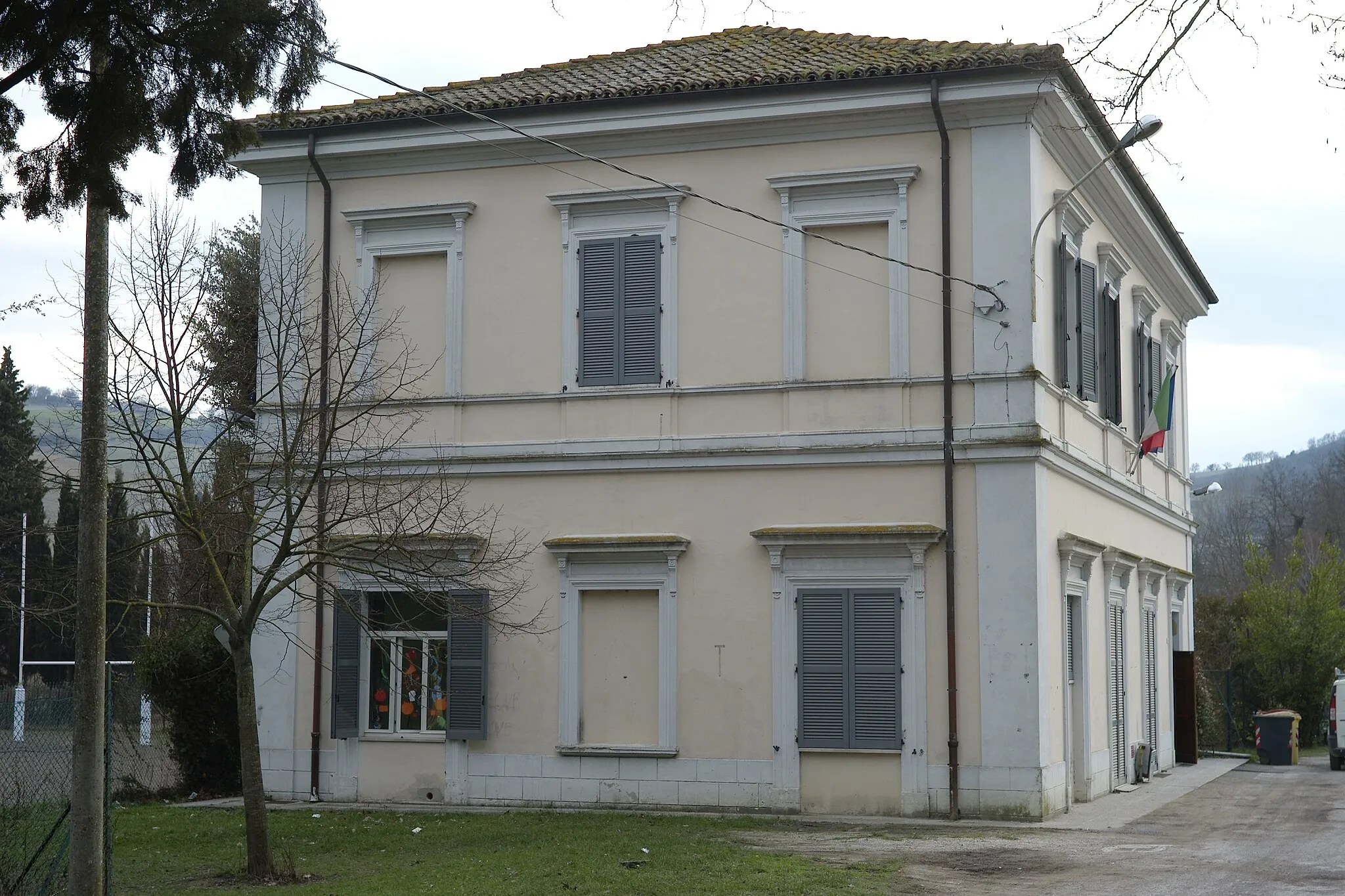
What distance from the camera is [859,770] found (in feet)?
56.9

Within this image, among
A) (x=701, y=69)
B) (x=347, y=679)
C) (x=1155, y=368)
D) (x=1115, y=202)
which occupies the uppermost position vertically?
(x=701, y=69)

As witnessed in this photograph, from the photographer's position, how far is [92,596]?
10.3 m

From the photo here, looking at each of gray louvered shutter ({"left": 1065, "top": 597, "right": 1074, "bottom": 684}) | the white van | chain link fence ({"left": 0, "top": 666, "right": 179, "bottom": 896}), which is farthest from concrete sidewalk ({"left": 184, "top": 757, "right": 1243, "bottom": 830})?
chain link fence ({"left": 0, "top": 666, "right": 179, "bottom": 896})

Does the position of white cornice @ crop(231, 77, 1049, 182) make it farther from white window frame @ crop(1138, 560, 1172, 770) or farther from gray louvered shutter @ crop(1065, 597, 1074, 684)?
white window frame @ crop(1138, 560, 1172, 770)

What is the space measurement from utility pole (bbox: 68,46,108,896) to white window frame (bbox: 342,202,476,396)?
28.7 feet

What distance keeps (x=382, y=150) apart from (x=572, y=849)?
9.84m

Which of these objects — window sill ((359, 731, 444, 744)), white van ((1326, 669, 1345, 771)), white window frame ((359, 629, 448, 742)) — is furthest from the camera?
white van ((1326, 669, 1345, 771))

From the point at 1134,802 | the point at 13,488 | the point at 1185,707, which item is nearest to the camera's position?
the point at 1134,802

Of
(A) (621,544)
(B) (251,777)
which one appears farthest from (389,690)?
(B) (251,777)

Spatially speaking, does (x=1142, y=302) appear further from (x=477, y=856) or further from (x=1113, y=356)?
(x=477, y=856)

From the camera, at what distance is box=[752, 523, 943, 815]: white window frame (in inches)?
675

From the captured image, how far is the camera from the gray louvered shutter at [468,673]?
18547 millimetres

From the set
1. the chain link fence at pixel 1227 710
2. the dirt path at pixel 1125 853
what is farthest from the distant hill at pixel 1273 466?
the dirt path at pixel 1125 853

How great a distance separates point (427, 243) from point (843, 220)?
18.0 feet
